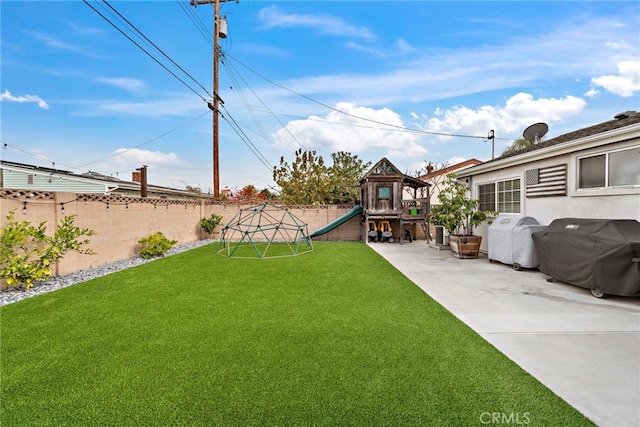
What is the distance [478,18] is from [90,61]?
12.7 metres

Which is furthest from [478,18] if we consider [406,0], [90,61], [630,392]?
[90,61]

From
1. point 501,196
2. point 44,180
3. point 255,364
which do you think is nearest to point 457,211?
point 501,196

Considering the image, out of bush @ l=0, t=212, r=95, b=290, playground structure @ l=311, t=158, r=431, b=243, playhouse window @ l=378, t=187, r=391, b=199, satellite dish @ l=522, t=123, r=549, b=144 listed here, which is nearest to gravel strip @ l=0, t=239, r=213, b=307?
bush @ l=0, t=212, r=95, b=290

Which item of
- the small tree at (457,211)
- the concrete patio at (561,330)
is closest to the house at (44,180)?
the small tree at (457,211)

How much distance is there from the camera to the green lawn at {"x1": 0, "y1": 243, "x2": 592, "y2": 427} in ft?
6.28

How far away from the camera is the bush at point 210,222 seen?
12.8 metres

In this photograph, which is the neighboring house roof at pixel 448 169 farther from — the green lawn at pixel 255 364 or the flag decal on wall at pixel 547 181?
the green lawn at pixel 255 364

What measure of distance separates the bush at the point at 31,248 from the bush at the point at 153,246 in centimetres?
225

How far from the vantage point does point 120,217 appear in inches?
305

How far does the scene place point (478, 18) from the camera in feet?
31.7

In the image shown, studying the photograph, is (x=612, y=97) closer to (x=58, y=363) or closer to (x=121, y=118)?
(x=58, y=363)

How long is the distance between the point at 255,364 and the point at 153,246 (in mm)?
7107

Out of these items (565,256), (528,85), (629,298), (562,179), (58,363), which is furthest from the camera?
(528,85)

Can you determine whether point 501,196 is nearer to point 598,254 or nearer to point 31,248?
point 598,254
